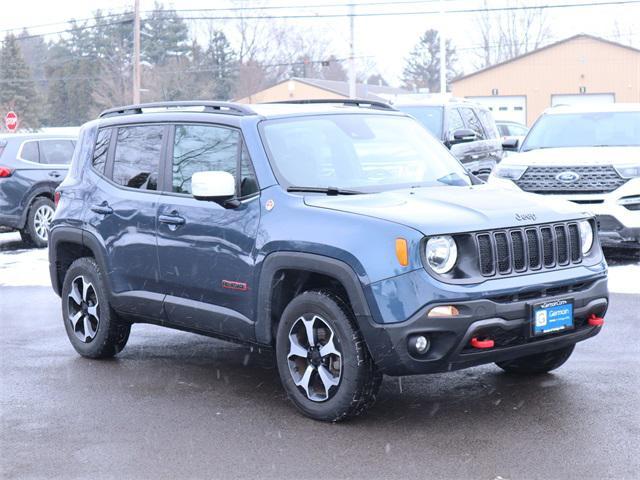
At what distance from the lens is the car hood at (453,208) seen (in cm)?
548

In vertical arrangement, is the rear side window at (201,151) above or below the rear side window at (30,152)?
above

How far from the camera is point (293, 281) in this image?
6.05 metres

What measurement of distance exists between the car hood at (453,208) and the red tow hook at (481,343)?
0.59 meters

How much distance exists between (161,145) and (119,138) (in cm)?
62

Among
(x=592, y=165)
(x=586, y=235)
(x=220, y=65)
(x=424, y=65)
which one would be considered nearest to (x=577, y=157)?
(x=592, y=165)

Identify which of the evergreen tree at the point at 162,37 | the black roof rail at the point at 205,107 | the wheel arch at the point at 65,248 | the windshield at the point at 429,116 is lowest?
the wheel arch at the point at 65,248

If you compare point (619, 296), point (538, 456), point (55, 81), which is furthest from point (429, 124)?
point (55, 81)

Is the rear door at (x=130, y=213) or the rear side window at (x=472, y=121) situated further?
the rear side window at (x=472, y=121)

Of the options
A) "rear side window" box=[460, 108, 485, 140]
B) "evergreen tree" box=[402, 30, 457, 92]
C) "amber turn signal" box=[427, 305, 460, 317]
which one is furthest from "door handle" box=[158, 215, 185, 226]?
"evergreen tree" box=[402, 30, 457, 92]

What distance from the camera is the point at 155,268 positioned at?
688 centimetres

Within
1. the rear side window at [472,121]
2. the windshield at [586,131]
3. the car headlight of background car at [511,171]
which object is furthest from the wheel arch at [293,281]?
the rear side window at [472,121]

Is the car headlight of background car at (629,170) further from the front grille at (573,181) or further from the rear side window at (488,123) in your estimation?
the rear side window at (488,123)

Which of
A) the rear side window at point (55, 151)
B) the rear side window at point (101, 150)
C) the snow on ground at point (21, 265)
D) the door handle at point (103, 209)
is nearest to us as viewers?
the door handle at point (103, 209)

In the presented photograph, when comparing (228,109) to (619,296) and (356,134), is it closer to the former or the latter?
(356,134)
